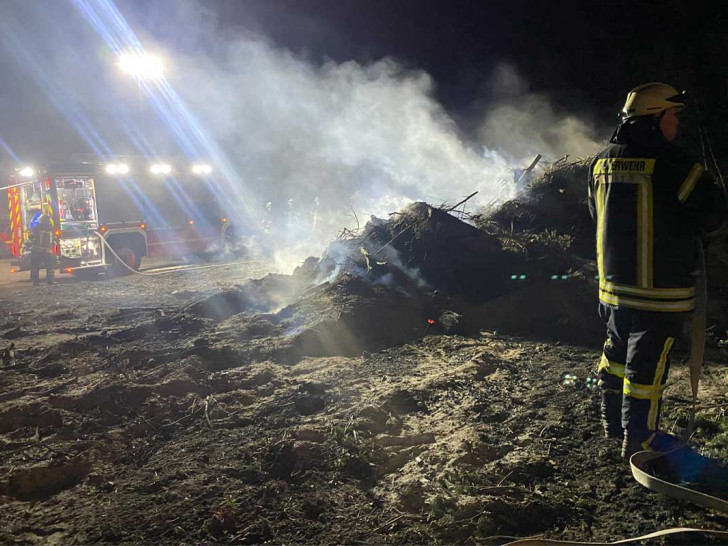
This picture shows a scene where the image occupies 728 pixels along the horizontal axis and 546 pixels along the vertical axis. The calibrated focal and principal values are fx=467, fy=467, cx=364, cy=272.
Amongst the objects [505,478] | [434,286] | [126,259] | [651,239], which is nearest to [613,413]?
[505,478]

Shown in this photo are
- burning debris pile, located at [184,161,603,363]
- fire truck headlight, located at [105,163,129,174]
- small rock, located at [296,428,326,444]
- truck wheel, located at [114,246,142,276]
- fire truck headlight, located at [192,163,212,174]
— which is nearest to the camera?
small rock, located at [296,428,326,444]

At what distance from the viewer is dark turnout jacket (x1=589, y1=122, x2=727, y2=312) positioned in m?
2.39

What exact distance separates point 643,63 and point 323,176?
19071mm

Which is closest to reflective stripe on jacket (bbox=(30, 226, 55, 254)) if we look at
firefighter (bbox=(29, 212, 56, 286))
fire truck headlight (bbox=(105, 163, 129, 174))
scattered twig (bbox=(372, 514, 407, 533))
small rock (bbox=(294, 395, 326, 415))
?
firefighter (bbox=(29, 212, 56, 286))

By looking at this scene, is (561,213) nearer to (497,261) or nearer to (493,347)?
(497,261)

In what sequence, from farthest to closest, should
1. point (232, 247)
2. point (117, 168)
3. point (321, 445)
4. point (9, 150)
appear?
point (9, 150) < point (232, 247) < point (117, 168) < point (321, 445)

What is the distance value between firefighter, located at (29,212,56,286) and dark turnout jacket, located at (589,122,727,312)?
1100 cm

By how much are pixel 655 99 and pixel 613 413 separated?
1801 mm

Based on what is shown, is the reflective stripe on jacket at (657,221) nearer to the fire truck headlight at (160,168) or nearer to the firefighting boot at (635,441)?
the firefighting boot at (635,441)

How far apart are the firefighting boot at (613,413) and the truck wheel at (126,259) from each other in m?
11.5

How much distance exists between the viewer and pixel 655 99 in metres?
2.54

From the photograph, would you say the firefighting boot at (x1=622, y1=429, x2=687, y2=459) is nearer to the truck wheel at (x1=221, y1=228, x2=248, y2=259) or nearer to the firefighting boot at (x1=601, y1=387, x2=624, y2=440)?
the firefighting boot at (x1=601, y1=387, x2=624, y2=440)

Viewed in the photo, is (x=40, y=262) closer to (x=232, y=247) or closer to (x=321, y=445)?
(x=232, y=247)

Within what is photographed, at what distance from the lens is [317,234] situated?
13.7m
